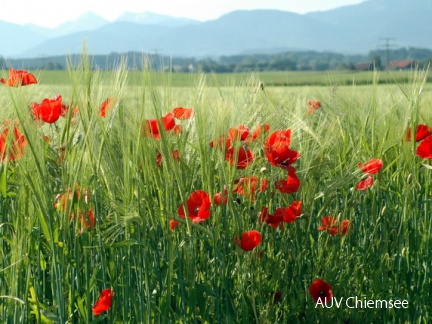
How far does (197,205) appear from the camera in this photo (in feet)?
3.96

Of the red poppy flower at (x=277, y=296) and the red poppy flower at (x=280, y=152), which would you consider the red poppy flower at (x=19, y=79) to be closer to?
the red poppy flower at (x=280, y=152)

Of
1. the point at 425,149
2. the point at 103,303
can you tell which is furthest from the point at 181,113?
the point at 425,149

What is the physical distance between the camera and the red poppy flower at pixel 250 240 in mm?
1192

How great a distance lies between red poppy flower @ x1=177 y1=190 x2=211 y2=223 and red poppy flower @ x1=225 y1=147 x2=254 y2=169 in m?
0.08

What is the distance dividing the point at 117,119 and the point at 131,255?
0.93 ft

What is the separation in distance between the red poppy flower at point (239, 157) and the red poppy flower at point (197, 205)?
8cm

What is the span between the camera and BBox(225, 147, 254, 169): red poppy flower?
4.00 ft

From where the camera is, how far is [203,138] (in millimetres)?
1209

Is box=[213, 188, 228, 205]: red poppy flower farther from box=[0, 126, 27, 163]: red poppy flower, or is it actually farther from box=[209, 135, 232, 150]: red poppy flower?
box=[0, 126, 27, 163]: red poppy flower

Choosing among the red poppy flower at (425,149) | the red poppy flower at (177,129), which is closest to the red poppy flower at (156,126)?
the red poppy flower at (177,129)

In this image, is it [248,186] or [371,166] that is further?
[371,166]

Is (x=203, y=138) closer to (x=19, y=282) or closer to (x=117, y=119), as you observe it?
(x=117, y=119)

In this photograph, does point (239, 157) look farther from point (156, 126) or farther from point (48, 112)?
point (48, 112)

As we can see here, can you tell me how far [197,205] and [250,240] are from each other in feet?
0.38
